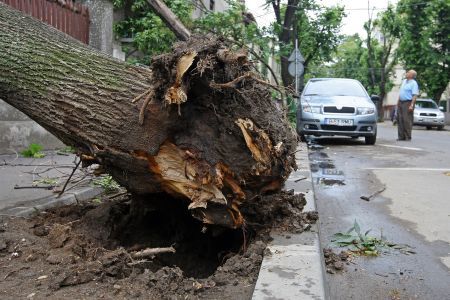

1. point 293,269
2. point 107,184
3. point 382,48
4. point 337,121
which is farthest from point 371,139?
point 382,48

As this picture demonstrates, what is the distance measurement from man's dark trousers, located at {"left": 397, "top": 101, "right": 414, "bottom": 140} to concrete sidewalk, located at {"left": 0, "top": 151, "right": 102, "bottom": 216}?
375 inches

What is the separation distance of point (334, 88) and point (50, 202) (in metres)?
9.06

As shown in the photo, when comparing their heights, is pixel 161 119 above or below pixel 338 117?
above

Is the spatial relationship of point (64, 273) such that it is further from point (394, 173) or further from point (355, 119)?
point (355, 119)

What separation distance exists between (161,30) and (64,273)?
8653 mm

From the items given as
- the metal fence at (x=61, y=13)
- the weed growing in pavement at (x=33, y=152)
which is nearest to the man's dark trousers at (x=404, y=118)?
the metal fence at (x=61, y=13)

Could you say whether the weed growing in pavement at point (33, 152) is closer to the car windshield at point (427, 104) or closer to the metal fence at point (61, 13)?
the metal fence at point (61, 13)

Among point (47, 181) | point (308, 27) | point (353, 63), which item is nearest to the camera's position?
point (47, 181)

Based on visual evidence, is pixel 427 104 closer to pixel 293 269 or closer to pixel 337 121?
pixel 337 121

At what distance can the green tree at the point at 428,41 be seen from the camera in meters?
29.5

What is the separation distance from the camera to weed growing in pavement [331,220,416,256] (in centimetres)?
370

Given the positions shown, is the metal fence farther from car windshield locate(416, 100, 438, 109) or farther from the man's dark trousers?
car windshield locate(416, 100, 438, 109)

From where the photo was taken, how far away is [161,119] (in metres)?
3.30

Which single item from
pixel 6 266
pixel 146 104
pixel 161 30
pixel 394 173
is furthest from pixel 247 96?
pixel 161 30
